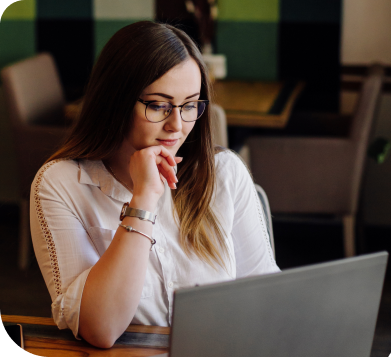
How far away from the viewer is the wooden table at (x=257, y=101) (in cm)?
253

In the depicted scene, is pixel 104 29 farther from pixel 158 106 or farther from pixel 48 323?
pixel 48 323

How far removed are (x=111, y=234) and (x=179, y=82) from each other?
1.16 ft

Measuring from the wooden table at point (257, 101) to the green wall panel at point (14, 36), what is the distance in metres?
1.39

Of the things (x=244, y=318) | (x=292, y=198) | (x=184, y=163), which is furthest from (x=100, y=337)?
(x=292, y=198)

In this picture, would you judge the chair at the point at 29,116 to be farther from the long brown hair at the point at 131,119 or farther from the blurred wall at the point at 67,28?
the long brown hair at the point at 131,119

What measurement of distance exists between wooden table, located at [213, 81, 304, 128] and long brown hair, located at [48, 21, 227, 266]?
1.27m

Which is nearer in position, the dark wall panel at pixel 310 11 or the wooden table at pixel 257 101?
the wooden table at pixel 257 101

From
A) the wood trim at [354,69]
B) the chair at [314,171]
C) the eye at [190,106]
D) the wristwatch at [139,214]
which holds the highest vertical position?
the eye at [190,106]

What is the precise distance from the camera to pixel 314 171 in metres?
2.71

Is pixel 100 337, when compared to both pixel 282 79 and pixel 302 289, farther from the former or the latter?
pixel 282 79

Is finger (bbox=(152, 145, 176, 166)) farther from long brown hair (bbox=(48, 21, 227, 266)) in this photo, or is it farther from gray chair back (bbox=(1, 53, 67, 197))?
gray chair back (bbox=(1, 53, 67, 197))

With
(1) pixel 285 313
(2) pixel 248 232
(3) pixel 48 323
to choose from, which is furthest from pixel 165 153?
(1) pixel 285 313

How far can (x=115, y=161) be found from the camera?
1239 millimetres

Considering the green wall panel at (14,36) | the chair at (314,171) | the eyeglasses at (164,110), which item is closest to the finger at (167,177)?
the eyeglasses at (164,110)
